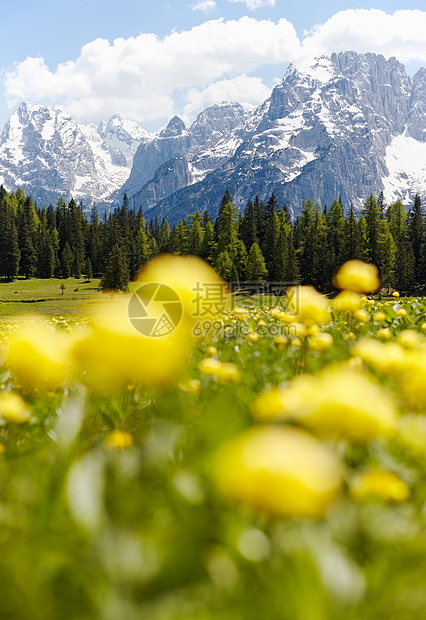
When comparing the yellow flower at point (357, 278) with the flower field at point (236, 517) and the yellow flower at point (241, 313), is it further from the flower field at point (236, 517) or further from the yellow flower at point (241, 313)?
the yellow flower at point (241, 313)

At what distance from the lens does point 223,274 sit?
5012 cm

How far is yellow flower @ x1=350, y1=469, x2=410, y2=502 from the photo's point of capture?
126 cm

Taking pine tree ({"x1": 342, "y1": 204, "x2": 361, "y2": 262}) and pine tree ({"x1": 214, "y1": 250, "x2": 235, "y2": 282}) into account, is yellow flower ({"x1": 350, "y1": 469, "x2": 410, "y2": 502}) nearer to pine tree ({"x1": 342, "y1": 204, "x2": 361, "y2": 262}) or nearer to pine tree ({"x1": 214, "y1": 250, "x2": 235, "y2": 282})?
pine tree ({"x1": 214, "y1": 250, "x2": 235, "y2": 282})


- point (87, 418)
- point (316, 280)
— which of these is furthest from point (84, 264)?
point (87, 418)

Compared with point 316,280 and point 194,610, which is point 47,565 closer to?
point 194,610

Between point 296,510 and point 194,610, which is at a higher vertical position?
point 296,510

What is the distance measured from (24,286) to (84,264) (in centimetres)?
1816

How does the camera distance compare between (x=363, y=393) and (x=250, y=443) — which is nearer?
(x=250, y=443)

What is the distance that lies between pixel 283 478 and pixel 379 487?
64 cm

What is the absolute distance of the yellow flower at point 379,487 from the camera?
126 cm

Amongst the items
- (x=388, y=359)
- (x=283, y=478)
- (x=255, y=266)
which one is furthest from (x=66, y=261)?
(x=283, y=478)

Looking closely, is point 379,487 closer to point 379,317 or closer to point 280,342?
point 280,342

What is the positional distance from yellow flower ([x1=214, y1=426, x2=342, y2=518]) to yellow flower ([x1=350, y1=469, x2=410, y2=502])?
513 millimetres

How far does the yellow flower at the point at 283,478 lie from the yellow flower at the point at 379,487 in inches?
20.2
